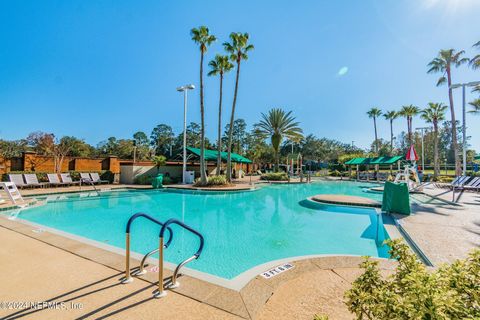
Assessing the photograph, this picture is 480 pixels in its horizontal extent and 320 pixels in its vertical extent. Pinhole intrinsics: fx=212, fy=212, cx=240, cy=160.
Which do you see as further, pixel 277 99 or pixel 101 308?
pixel 277 99

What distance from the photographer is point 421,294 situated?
106 cm

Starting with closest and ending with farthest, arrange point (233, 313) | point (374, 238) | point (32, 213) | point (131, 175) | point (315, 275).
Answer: point (233, 313) < point (315, 275) < point (374, 238) < point (32, 213) < point (131, 175)

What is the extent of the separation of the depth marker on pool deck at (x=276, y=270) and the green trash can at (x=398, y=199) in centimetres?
602

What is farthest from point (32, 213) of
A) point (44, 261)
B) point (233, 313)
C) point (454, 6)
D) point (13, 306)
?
point (454, 6)

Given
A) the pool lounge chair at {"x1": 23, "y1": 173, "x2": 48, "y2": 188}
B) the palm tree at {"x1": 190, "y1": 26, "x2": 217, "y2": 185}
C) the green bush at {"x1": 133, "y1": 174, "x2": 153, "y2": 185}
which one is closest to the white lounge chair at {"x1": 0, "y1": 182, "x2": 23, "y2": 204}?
the pool lounge chair at {"x1": 23, "y1": 173, "x2": 48, "y2": 188}

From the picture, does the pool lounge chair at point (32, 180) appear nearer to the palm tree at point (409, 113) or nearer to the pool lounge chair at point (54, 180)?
the pool lounge chair at point (54, 180)

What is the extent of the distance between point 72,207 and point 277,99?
81.8 feet

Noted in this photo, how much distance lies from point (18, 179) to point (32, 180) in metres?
0.65

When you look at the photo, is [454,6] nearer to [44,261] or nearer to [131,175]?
[44,261]

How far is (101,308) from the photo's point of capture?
234cm

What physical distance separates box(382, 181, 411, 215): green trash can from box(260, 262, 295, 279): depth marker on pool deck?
6023mm

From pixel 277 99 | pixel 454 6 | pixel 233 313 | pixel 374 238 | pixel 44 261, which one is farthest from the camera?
pixel 277 99

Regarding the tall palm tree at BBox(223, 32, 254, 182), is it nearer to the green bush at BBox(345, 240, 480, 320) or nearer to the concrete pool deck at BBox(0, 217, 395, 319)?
the concrete pool deck at BBox(0, 217, 395, 319)

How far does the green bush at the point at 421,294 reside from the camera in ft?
3.34
